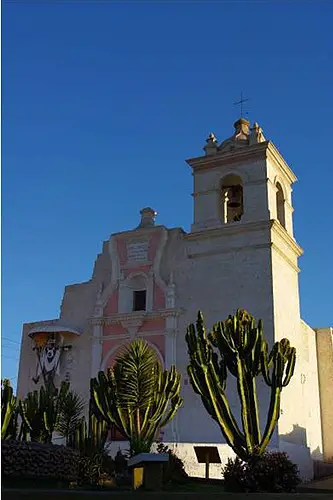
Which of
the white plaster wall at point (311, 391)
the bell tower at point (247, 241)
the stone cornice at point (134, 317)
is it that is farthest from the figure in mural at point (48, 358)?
the white plaster wall at point (311, 391)

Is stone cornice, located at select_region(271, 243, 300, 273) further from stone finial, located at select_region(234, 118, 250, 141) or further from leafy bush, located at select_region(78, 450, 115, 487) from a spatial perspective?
leafy bush, located at select_region(78, 450, 115, 487)

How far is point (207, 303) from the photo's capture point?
25.1 meters

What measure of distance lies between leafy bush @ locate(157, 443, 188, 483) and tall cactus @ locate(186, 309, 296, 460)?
2.20 m

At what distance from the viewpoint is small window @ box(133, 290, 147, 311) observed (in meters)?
27.1

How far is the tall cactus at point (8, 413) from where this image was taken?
17766 mm

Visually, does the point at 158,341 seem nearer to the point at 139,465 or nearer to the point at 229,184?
the point at 229,184

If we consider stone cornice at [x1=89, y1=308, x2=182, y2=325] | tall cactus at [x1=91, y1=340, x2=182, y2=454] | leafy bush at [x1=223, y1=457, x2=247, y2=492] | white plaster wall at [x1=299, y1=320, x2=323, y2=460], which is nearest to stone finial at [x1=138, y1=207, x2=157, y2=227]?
stone cornice at [x1=89, y1=308, x2=182, y2=325]

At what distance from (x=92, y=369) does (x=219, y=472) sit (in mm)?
7861

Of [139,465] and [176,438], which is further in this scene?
[176,438]

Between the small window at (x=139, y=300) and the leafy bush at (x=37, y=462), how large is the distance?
11.7 metres

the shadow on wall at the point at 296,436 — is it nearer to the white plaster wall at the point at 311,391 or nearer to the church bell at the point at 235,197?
the white plaster wall at the point at 311,391

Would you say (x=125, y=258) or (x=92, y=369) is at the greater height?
(x=125, y=258)

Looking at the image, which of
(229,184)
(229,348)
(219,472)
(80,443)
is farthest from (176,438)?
(229,184)

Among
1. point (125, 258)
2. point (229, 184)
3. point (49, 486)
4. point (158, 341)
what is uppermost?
Answer: point (229, 184)
